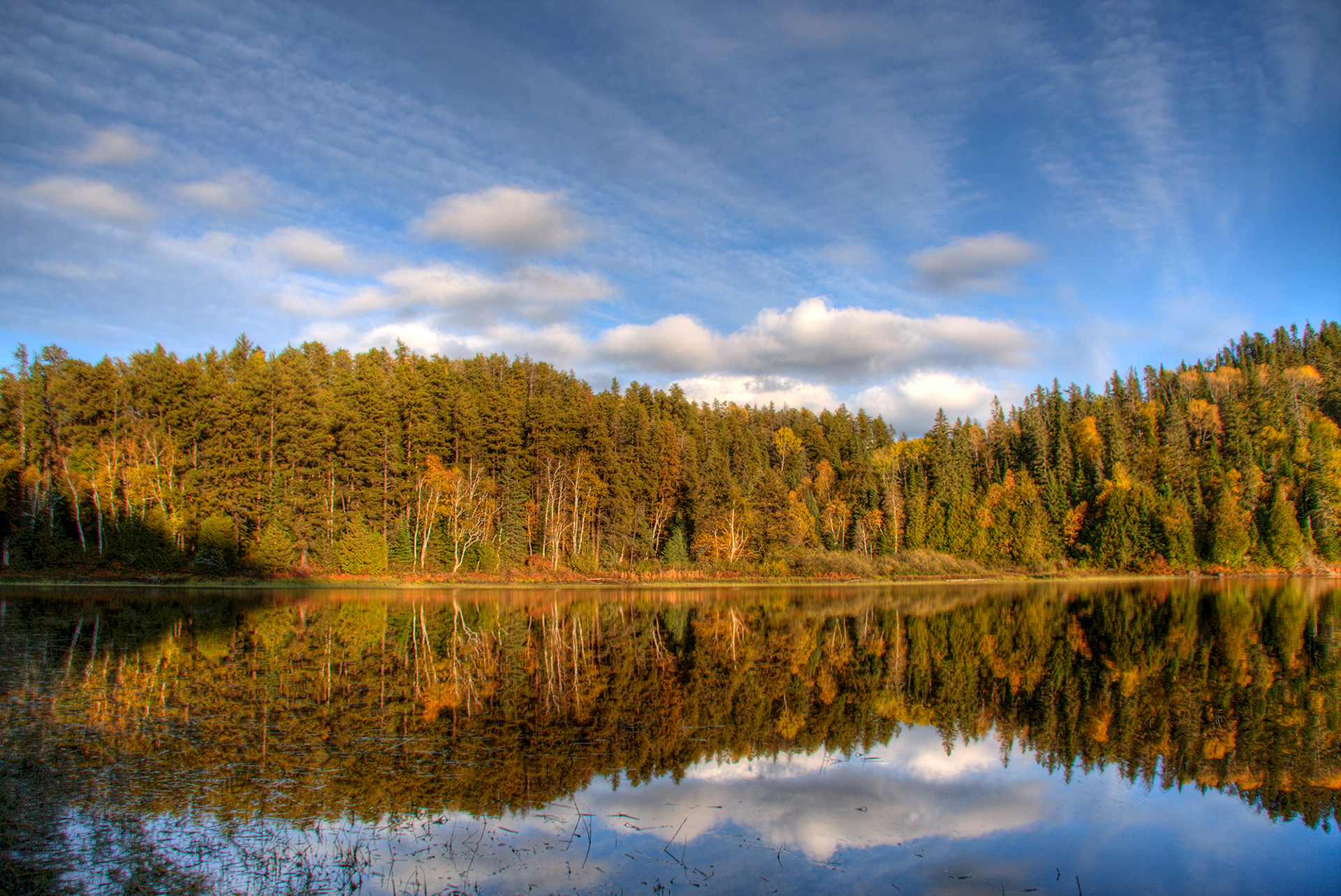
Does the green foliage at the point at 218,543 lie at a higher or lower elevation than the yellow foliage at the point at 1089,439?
lower

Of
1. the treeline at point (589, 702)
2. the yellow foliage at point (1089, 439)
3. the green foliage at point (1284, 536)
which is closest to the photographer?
the treeline at point (589, 702)

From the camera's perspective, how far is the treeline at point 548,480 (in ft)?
182

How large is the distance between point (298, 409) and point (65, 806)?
56.2 m

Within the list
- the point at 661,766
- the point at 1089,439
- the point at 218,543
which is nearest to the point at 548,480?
the point at 218,543

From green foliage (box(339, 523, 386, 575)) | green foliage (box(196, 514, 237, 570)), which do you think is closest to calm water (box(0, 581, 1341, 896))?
green foliage (box(196, 514, 237, 570))

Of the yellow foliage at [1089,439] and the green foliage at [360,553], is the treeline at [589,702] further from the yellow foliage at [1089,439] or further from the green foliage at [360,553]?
the yellow foliage at [1089,439]

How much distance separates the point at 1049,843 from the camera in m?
8.97

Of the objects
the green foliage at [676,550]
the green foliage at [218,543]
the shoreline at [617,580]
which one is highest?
the green foliage at [218,543]

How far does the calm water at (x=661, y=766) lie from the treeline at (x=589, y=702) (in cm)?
9

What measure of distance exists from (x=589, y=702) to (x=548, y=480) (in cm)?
5211

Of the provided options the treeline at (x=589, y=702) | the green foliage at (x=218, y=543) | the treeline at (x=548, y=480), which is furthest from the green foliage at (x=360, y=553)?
the treeline at (x=589, y=702)

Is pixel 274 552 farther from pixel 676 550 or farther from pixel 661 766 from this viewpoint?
pixel 661 766

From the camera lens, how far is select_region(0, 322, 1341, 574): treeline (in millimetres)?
55344

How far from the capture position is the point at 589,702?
15.7 m
